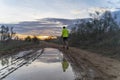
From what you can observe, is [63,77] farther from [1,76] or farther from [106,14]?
[106,14]

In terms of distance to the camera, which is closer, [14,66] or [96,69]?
[96,69]

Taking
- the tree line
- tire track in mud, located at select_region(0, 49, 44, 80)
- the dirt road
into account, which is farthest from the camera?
the tree line

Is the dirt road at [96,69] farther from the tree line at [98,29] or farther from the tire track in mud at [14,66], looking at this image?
the tree line at [98,29]

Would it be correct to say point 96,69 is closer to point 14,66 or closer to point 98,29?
point 14,66

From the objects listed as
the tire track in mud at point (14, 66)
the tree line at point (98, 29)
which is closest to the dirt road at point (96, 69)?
the tire track in mud at point (14, 66)

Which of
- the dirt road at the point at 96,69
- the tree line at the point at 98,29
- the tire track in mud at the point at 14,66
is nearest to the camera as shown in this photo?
the dirt road at the point at 96,69

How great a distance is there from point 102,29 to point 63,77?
33124 mm

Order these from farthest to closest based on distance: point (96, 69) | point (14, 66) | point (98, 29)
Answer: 1. point (98, 29)
2. point (14, 66)
3. point (96, 69)

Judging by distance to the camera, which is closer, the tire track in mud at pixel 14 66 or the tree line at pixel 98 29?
the tire track in mud at pixel 14 66

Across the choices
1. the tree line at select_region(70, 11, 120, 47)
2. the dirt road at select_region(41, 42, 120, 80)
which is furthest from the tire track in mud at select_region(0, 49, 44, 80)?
the tree line at select_region(70, 11, 120, 47)

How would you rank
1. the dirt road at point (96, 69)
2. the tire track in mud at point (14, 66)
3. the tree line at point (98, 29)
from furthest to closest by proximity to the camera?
the tree line at point (98, 29) → the tire track in mud at point (14, 66) → the dirt road at point (96, 69)

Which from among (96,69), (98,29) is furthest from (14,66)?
(98,29)

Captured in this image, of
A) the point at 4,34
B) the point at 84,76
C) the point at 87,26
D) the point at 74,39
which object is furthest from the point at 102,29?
the point at 84,76

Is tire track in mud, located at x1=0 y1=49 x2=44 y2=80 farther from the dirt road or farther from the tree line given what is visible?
the tree line
